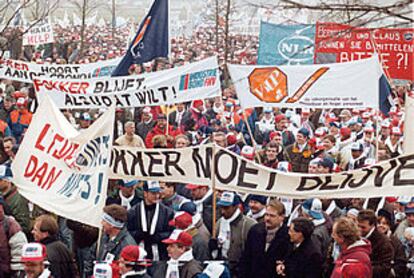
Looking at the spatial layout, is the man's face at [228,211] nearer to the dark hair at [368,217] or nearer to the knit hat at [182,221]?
the knit hat at [182,221]

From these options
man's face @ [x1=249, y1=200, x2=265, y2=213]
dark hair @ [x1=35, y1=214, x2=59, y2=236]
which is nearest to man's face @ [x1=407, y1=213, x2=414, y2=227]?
man's face @ [x1=249, y1=200, x2=265, y2=213]

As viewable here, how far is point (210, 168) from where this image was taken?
30.0 ft

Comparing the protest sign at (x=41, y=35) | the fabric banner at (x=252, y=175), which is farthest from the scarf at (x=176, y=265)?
the protest sign at (x=41, y=35)

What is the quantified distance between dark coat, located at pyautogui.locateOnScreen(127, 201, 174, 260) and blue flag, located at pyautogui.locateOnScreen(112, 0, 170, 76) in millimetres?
5817

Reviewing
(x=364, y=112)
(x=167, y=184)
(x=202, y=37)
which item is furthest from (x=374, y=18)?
(x=202, y=37)

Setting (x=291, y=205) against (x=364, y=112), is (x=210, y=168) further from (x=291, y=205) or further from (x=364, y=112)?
(x=364, y=112)

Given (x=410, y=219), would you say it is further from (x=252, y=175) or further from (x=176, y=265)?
(x=176, y=265)

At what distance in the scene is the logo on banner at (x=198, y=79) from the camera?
14406 mm

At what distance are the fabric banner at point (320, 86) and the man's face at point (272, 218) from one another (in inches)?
207

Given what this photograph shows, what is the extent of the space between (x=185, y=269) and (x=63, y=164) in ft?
6.79

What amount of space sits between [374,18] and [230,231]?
121 inches

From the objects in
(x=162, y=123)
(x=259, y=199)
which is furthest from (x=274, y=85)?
(x=259, y=199)

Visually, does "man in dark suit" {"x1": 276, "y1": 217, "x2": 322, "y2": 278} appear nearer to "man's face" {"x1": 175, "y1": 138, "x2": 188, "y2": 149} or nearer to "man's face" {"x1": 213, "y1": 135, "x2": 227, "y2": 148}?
"man's face" {"x1": 175, "y1": 138, "x2": 188, "y2": 149}

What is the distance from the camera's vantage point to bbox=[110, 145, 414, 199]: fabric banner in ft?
27.3
